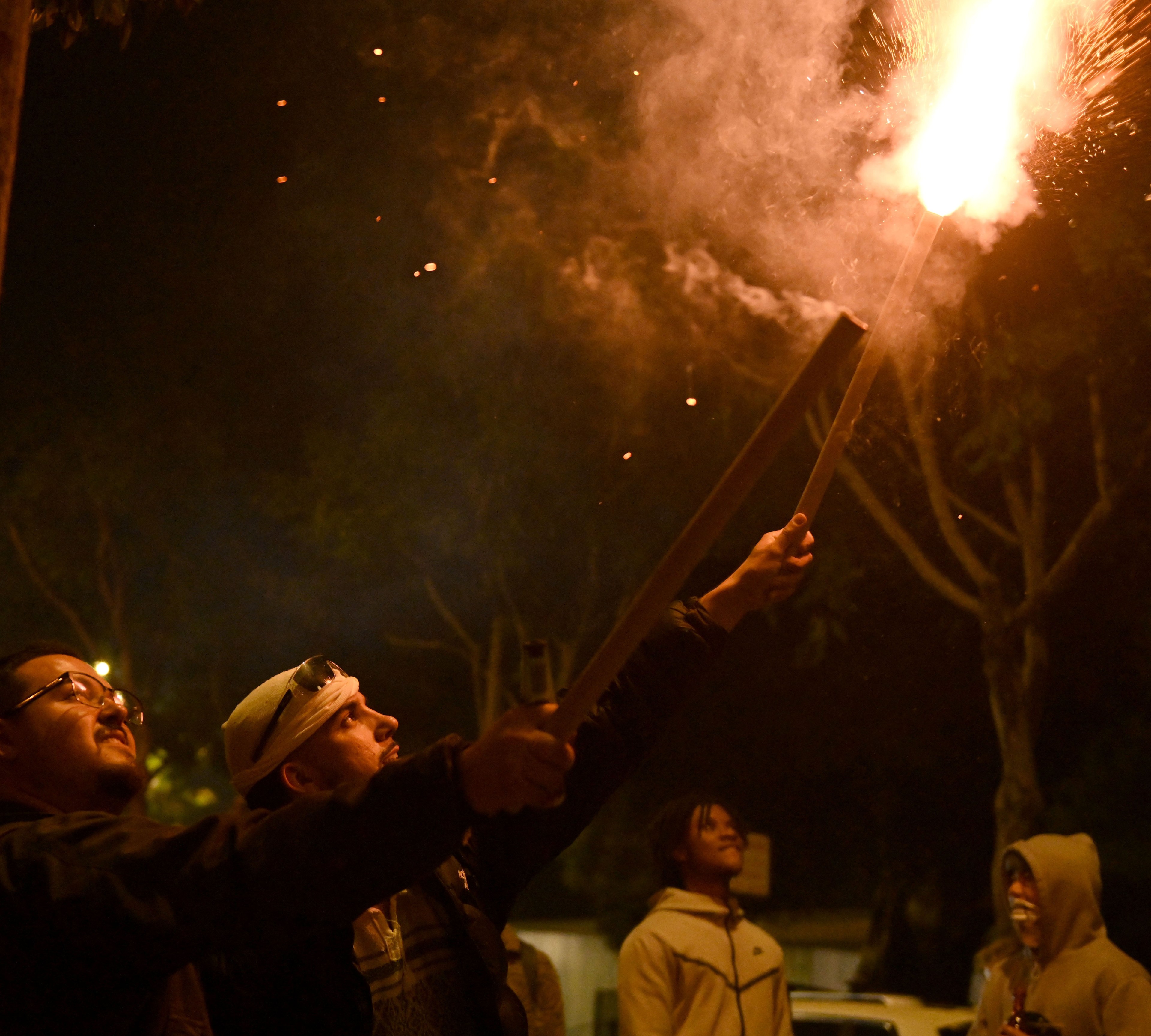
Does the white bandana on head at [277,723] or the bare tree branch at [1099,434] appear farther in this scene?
the bare tree branch at [1099,434]

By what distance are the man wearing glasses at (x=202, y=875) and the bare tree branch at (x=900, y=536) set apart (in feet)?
37.9

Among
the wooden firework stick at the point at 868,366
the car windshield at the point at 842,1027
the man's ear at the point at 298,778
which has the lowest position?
the car windshield at the point at 842,1027

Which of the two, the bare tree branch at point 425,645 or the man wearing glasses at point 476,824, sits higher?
the bare tree branch at point 425,645

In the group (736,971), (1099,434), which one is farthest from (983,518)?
(736,971)

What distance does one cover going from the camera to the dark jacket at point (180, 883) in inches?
74.8

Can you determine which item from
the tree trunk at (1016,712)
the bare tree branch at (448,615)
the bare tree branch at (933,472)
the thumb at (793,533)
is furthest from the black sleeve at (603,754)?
the bare tree branch at (448,615)

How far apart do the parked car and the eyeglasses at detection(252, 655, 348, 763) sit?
4.94 m

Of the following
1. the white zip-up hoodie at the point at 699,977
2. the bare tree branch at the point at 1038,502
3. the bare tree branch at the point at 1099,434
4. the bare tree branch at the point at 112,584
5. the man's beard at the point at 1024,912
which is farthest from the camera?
the bare tree branch at the point at 112,584

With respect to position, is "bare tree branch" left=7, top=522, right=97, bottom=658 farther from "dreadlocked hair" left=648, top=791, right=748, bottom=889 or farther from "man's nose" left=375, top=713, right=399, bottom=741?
"man's nose" left=375, top=713, right=399, bottom=741

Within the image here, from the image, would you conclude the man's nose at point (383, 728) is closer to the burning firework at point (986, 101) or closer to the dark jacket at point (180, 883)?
the dark jacket at point (180, 883)

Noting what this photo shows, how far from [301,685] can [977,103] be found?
3045 millimetres

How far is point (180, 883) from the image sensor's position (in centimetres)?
196

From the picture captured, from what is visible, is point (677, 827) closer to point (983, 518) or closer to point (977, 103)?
point (977, 103)

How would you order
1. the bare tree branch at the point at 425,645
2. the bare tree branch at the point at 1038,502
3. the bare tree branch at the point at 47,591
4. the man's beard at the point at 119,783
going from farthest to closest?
the bare tree branch at the point at 425,645 → the bare tree branch at the point at 47,591 → the bare tree branch at the point at 1038,502 → the man's beard at the point at 119,783
